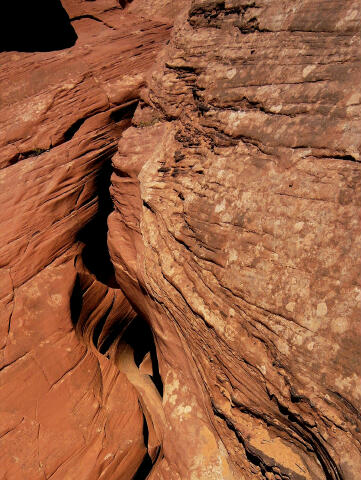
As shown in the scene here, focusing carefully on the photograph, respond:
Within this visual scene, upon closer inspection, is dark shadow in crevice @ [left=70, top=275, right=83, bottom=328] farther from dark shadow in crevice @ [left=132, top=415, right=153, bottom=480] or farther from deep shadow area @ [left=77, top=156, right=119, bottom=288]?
dark shadow in crevice @ [left=132, top=415, right=153, bottom=480]

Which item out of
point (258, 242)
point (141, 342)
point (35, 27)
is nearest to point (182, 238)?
point (258, 242)

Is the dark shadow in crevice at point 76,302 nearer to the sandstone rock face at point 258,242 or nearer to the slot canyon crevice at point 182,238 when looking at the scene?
the slot canyon crevice at point 182,238

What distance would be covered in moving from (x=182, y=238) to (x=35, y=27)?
161 inches

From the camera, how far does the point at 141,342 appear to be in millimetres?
5832

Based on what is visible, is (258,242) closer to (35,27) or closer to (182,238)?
(182,238)

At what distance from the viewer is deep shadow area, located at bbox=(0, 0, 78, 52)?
196 inches

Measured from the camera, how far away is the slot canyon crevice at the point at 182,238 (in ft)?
8.60

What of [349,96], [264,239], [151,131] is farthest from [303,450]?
[151,131]

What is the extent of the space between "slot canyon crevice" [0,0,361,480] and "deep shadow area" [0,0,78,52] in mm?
28

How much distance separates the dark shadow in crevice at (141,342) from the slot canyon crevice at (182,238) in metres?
0.09

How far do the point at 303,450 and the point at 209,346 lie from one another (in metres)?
1.06

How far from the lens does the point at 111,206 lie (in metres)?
4.99

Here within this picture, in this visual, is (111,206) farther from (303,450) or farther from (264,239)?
(303,450)

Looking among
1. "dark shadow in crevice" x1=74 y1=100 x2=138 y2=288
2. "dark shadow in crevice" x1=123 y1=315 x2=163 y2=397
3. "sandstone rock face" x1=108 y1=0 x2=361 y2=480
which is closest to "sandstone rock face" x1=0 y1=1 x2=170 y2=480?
"dark shadow in crevice" x1=74 y1=100 x2=138 y2=288
